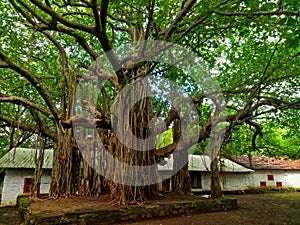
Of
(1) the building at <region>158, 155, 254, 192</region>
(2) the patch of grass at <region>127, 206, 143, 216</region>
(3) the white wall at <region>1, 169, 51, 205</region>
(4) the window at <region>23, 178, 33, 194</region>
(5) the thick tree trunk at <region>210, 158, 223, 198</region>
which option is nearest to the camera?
Result: (2) the patch of grass at <region>127, 206, 143, 216</region>

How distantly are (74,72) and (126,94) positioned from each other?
1.94m

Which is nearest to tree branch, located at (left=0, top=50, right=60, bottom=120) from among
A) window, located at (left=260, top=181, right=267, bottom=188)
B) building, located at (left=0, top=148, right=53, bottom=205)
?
building, located at (left=0, top=148, right=53, bottom=205)

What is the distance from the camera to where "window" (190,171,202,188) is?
43.4 ft

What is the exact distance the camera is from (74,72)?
22.4ft

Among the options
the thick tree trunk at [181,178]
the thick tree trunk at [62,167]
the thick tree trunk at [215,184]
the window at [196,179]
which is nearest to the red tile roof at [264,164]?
the window at [196,179]

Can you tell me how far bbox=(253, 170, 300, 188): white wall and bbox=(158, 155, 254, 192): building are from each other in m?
1.14

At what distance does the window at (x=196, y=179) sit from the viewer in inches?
520

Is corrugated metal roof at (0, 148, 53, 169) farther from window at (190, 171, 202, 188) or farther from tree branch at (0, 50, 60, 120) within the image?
window at (190, 171, 202, 188)

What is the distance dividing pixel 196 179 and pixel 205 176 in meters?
0.56

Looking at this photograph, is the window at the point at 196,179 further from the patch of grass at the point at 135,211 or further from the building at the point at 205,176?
the patch of grass at the point at 135,211

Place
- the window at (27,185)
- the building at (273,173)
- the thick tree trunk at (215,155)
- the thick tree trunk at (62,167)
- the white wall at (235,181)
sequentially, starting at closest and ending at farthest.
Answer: the thick tree trunk at (62,167)
the thick tree trunk at (215,155)
the window at (27,185)
the white wall at (235,181)
the building at (273,173)

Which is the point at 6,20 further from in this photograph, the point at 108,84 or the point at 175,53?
the point at 175,53

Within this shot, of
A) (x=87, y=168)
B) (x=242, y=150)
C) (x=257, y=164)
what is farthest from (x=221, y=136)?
(x=257, y=164)

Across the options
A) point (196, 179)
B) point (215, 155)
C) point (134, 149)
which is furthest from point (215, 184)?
point (196, 179)
